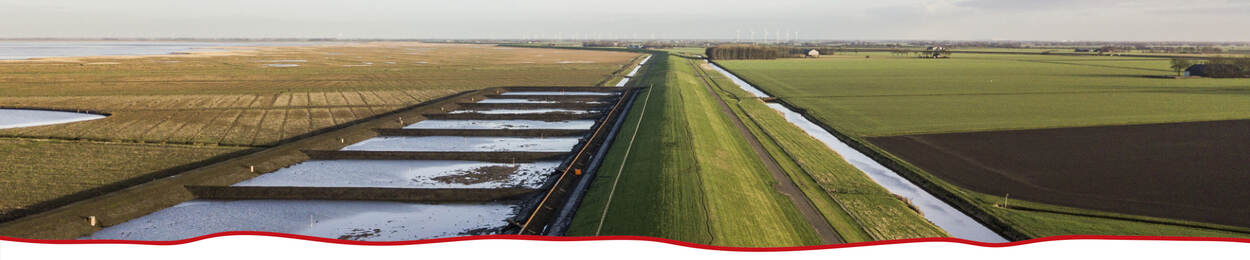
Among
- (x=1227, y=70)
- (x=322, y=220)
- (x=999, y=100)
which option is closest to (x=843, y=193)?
(x=322, y=220)

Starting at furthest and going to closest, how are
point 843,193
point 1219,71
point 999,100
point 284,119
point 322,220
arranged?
point 1219,71
point 999,100
point 284,119
point 843,193
point 322,220

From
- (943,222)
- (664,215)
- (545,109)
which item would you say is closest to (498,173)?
(664,215)

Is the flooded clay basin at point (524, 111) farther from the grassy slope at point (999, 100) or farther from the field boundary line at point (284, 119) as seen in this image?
the grassy slope at point (999, 100)

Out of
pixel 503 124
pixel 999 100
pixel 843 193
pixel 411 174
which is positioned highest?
pixel 999 100

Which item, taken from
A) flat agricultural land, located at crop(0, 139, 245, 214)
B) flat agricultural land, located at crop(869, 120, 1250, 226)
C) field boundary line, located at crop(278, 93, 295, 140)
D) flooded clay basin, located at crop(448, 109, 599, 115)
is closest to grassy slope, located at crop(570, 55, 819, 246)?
flat agricultural land, located at crop(869, 120, 1250, 226)

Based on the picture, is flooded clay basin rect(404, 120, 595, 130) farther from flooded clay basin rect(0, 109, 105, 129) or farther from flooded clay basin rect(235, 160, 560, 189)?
flooded clay basin rect(0, 109, 105, 129)

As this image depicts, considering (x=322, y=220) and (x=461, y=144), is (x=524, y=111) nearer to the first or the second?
(x=461, y=144)
